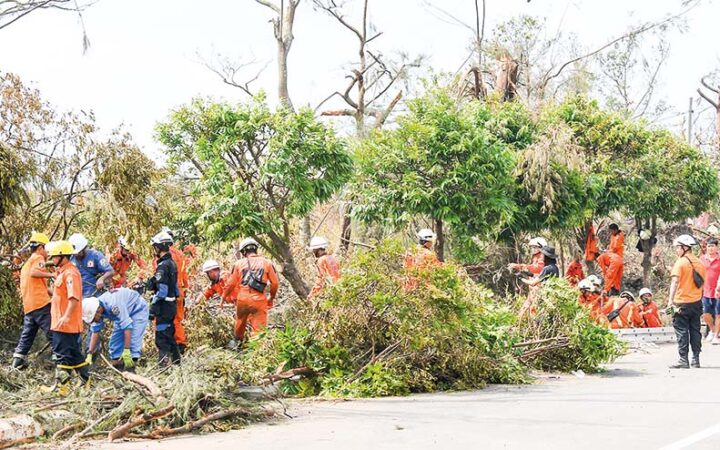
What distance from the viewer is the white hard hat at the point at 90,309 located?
1145 cm

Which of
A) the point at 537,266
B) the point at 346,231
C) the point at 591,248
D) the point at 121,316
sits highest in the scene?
the point at 346,231

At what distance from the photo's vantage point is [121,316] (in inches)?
458

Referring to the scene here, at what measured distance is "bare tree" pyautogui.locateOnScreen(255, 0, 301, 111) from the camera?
98.5 feet

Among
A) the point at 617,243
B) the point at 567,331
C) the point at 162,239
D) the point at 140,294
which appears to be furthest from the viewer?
the point at 617,243

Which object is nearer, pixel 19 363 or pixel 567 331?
pixel 19 363

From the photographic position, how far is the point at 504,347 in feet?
39.4

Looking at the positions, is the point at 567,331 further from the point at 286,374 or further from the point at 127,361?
the point at 127,361

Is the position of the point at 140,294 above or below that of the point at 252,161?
below

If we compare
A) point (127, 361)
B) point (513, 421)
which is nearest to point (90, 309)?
point (127, 361)

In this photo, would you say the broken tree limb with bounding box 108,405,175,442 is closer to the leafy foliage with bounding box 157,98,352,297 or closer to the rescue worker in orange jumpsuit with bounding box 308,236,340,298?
the rescue worker in orange jumpsuit with bounding box 308,236,340,298

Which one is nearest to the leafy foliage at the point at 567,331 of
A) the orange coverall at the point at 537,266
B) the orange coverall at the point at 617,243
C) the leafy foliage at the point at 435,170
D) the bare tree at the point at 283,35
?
the orange coverall at the point at 537,266

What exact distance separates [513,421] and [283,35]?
23.3 m

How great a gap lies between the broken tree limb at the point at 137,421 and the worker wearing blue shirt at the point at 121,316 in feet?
11.5

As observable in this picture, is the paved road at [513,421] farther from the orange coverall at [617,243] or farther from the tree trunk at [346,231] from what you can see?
the tree trunk at [346,231]
